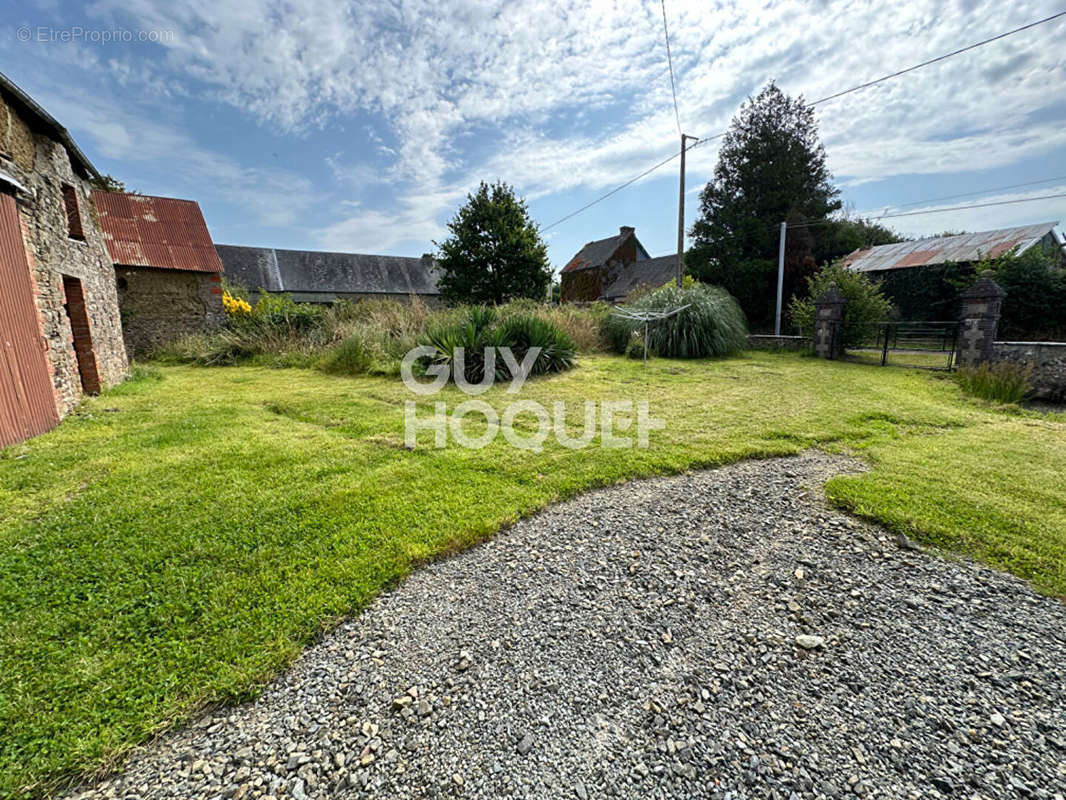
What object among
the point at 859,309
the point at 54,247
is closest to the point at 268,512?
the point at 54,247

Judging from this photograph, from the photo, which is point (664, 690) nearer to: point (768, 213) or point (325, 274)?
point (768, 213)

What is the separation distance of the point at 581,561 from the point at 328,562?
135 centimetres

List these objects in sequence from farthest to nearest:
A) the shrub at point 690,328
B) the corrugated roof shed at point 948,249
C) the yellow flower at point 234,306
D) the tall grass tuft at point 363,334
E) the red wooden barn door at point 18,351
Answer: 1. the yellow flower at point 234,306
2. the corrugated roof shed at point 948,249
3. the shrub at point 690,328
4. the tall grass tuft at point 363,334
5. the red wooden barn door at point 18,351

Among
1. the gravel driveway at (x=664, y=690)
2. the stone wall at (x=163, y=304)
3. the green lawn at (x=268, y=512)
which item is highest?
the stone wall at (x=163, y=304)

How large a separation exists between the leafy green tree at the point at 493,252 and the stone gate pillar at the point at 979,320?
14561 millimetres

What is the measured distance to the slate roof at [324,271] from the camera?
26.9m

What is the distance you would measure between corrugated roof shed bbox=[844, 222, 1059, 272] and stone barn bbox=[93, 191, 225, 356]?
71.0 feet

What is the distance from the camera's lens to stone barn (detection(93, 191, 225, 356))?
1240 cm

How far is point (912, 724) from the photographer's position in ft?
4.76

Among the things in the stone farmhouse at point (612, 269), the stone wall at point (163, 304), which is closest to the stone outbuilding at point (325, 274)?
the stone farmhouse at point (612, 269)

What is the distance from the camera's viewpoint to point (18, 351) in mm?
4383

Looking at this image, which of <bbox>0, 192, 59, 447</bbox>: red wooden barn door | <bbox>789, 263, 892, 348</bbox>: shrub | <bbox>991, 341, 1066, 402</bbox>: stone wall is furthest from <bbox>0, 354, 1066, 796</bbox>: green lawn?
<bbox>789, 263, 892, 348</bbox>: shrub

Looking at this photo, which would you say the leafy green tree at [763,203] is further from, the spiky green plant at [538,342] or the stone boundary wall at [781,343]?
the spiky green plant at [538,342]

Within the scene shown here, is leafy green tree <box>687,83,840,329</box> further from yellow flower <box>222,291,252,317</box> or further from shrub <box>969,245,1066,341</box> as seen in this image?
yellow flower <box>222,291,252,317</box>
